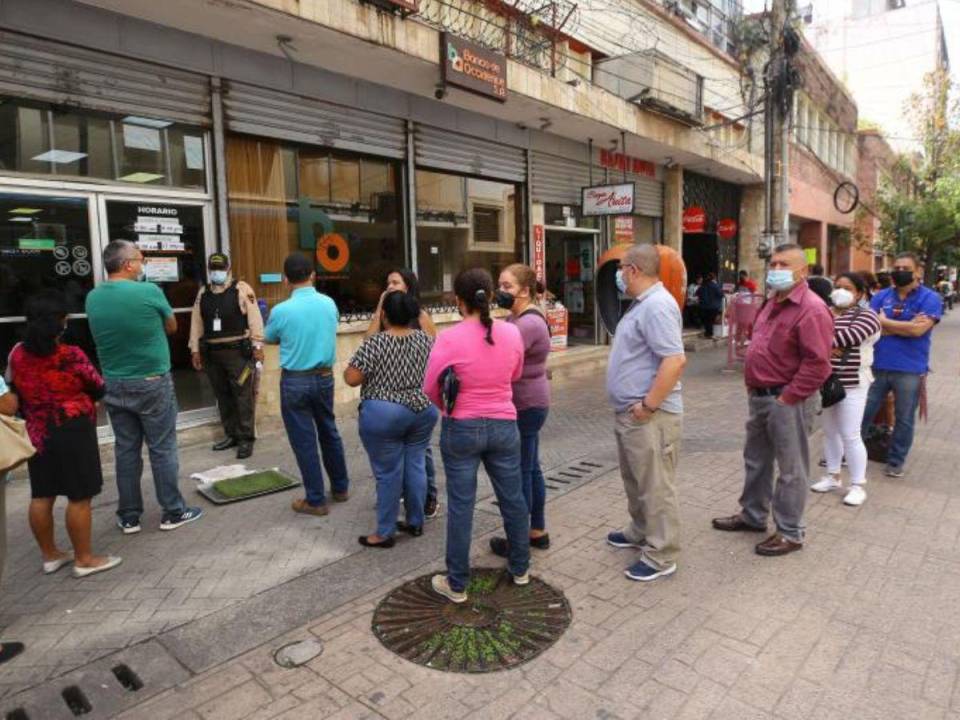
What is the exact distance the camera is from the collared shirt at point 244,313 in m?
6.30

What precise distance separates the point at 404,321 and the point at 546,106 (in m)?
6.45

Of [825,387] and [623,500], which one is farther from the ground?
[825,387]

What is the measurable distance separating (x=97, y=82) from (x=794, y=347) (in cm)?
617

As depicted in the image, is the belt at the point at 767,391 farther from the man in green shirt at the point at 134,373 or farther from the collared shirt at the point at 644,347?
the man in green shirt at the point at 134,373

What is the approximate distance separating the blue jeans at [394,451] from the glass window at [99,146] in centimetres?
405

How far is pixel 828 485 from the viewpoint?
16.9 ft

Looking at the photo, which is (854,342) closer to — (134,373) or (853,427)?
(853,427)

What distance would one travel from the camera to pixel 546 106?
9.27 meters

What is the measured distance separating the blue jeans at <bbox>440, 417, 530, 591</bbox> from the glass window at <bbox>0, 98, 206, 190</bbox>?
482cm

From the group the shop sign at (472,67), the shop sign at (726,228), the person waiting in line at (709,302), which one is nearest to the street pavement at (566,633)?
the shop sign at (472,67)

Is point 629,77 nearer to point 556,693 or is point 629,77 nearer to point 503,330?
point 503,330

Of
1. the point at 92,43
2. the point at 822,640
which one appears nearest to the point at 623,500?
the point at 822,640

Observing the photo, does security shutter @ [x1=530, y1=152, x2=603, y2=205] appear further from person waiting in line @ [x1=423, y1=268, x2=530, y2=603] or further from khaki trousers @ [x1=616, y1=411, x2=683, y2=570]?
person waiting in line @ [x1=423, y1=268, x2=530, y2=603]

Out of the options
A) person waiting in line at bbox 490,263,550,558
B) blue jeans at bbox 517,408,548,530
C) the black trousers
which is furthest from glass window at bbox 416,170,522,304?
blue jeans at bbox 517,408,548,530
